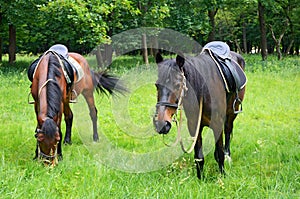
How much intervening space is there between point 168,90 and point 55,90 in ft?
5.51

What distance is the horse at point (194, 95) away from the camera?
300 centimetres

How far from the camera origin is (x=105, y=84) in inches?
252

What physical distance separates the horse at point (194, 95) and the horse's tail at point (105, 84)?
2521 mm

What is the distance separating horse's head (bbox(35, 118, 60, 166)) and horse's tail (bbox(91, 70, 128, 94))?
263cm

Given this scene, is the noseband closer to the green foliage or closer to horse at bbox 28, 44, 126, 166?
horse at bbox 28, 44, 126, 166

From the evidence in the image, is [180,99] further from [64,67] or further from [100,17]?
[100,17]

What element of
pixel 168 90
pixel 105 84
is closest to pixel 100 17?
pixel 105 84

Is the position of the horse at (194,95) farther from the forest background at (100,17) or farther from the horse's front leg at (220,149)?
the forest background at (100,17)

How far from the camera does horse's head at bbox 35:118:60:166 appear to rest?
3.66m

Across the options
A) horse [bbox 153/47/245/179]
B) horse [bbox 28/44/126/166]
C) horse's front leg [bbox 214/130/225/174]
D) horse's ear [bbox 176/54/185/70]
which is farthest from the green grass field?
horse's ear [bbox 176/54/185/70]

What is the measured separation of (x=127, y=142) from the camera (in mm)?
5332

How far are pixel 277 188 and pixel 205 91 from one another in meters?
1.21

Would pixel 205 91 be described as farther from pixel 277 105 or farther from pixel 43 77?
pixel 277 105

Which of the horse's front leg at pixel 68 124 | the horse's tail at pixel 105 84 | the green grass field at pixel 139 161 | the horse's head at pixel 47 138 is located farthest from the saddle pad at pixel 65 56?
the horse's head at pixel 47 138
